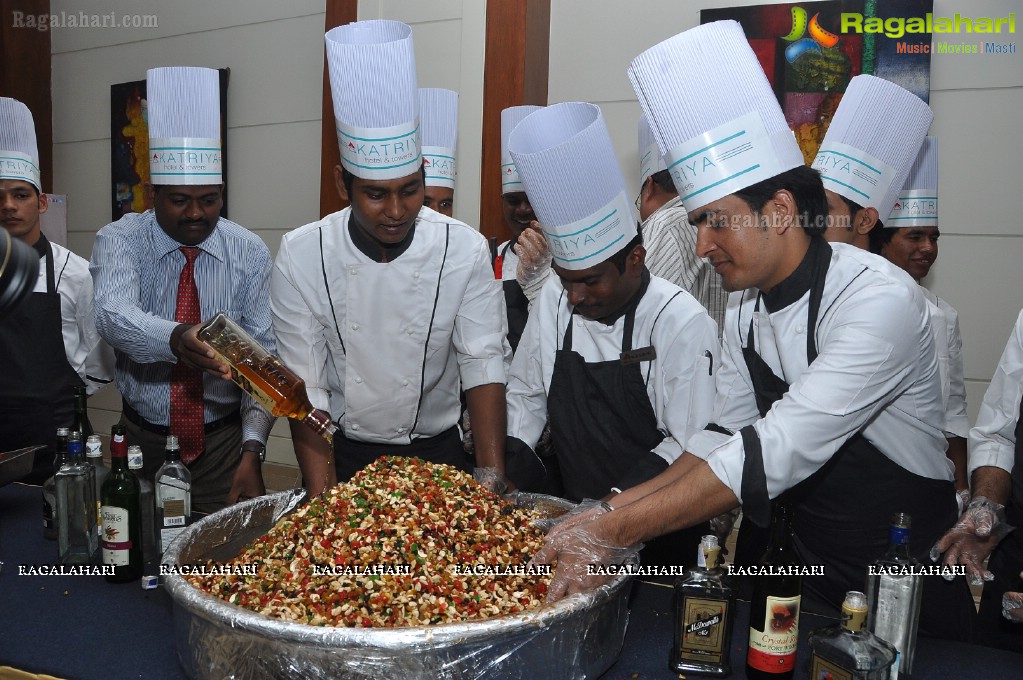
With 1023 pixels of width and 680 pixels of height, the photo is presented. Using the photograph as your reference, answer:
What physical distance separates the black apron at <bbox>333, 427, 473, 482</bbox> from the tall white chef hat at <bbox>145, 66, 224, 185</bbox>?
925 millimetres

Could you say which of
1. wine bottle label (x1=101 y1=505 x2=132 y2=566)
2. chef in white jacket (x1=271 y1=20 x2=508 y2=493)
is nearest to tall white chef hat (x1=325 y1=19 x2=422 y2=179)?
chef in white jacket (x1=271 y1=20 x2=508 y2=493)

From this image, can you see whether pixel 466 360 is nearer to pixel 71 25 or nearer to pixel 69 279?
pixel 69 279

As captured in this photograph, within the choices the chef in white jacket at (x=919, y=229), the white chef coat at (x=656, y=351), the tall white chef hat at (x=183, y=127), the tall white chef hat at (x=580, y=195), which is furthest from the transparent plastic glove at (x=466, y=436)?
the chef in white jacket at (x=919, y=229)

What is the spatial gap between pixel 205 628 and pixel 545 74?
12.1 feet

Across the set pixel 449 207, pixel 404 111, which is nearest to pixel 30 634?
pixel 404 111

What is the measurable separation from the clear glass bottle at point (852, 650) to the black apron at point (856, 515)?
1.25ft

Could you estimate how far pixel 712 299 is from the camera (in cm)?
302

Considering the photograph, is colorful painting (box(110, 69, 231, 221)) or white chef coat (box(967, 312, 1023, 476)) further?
colorful painting (box(110, 69, 231, 221))

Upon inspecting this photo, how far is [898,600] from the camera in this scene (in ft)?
4.15

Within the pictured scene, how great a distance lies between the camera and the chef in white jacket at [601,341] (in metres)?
2.06

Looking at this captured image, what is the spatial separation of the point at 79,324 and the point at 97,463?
1287mm

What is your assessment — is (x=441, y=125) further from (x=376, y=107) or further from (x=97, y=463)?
(x=97, y=463)

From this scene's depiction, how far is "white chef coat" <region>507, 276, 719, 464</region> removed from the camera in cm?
204

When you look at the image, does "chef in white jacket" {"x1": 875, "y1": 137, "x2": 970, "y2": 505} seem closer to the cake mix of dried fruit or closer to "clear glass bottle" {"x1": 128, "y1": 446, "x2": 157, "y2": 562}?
the cake mix of dried fruit
